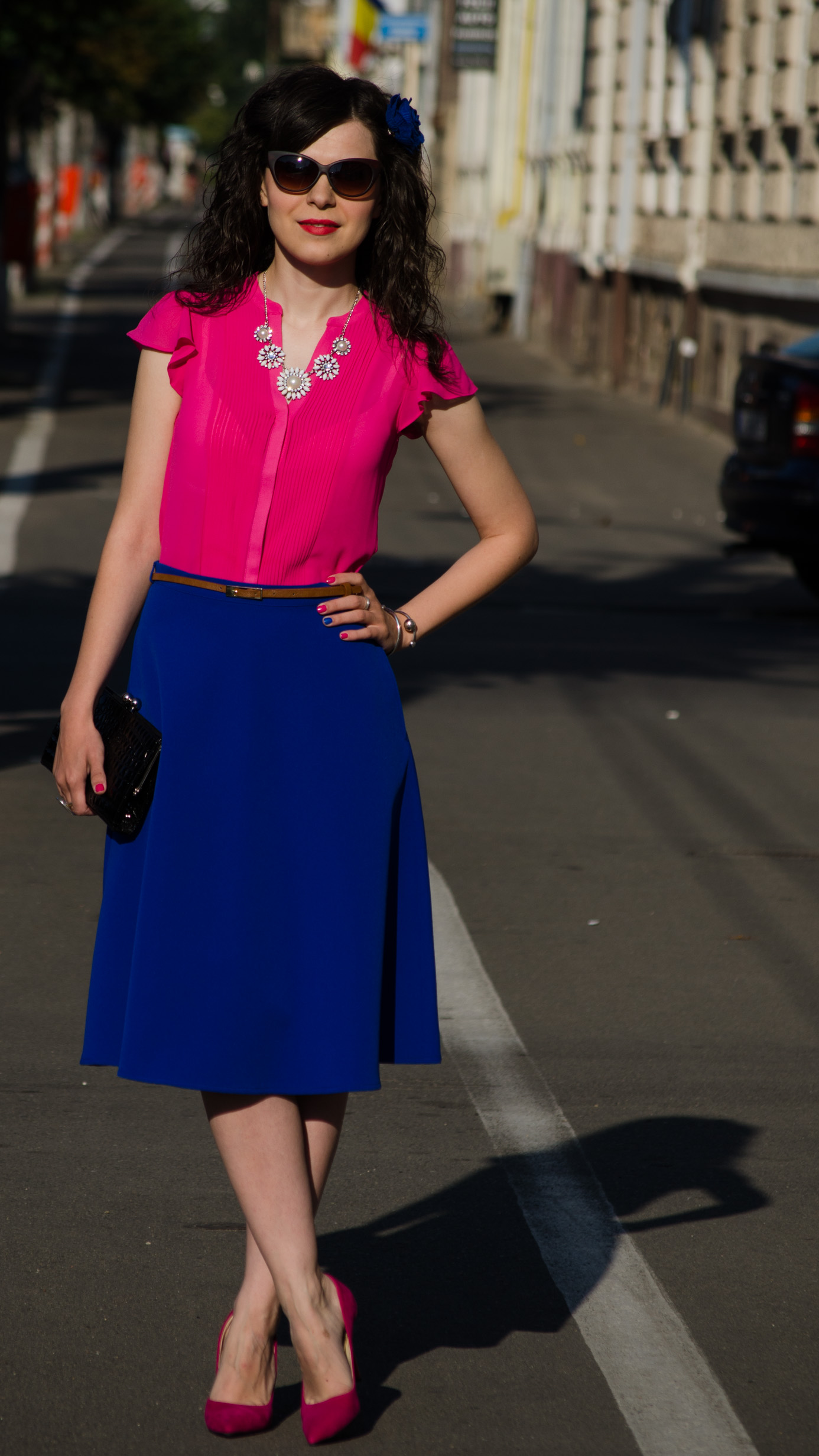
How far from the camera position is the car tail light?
1167 cm

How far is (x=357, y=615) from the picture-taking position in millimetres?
2967

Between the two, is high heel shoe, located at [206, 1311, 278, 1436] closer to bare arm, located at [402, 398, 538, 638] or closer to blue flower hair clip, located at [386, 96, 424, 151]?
bare arm, located at [402, 398, 538, 638]

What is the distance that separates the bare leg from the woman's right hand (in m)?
0.47

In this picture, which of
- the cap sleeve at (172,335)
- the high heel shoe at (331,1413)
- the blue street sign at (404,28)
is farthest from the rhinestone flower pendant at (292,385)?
the blue street sign at (404,28)

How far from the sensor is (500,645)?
10.6 meters

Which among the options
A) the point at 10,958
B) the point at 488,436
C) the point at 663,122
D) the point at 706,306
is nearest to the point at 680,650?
the point at 10,958

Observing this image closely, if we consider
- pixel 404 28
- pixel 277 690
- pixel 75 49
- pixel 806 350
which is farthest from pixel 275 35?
pixel 277 690

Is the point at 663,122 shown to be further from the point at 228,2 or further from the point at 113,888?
the point at 228,2

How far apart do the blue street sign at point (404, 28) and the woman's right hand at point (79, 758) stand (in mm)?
40441

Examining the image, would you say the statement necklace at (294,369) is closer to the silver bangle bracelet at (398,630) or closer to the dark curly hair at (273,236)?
the dark curly hair at (273,236)

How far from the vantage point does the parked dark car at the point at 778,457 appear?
11.7m

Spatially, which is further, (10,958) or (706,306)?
(706,306)

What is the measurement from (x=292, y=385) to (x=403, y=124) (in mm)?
418

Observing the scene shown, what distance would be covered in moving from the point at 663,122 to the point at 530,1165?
84.9ft
